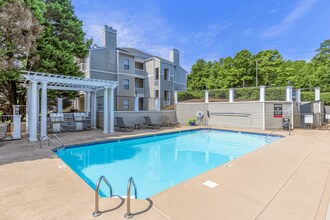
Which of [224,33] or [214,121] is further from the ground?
[224,33]

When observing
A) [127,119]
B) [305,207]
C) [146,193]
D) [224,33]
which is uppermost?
[224,33]

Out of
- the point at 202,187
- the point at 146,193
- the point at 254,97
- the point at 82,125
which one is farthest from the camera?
the point at 254,97

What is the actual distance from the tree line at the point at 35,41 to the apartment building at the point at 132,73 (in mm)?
2177

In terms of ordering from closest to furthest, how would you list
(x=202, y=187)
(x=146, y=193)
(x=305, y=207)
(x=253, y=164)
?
1. (x=305, y=207)
2. (x=202, y=187)
3. (x=146, y=193)
4. (x=253, y=164)

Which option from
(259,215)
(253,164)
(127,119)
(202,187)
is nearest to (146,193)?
(202,187)

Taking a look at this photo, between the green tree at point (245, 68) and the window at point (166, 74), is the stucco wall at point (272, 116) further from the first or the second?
the green tree at point (245, 68)

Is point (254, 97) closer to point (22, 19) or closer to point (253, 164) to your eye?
point (253, 164)

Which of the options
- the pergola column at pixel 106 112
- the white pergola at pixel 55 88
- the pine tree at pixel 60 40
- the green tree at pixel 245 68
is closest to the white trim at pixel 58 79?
the white pergola at pixel 55 88

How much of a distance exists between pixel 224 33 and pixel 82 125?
2161 cm

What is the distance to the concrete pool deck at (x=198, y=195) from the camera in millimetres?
2627

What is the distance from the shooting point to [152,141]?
1038cm

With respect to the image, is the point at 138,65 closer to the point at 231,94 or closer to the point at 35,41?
the point at 35,41

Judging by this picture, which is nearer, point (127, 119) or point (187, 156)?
point (187, 156)

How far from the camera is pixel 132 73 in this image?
67.6 feet
